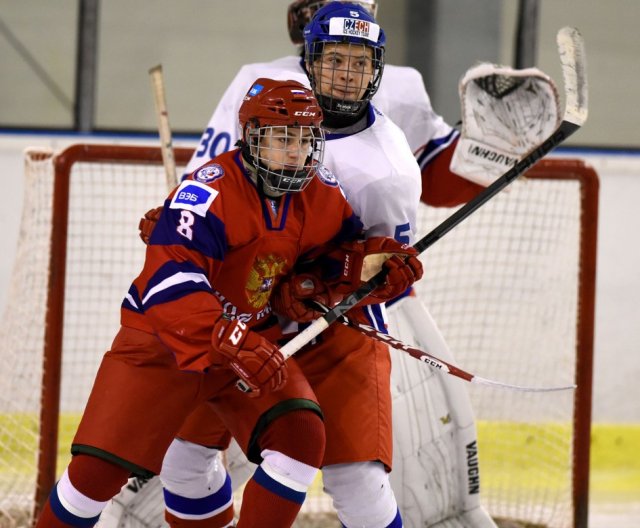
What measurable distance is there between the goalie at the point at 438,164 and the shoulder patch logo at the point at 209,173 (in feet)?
1.59

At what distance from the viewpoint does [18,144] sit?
13.9ft

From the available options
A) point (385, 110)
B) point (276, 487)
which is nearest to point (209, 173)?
point (276, 487)

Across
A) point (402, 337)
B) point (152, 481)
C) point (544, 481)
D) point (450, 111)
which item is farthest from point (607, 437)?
point (152, 481)

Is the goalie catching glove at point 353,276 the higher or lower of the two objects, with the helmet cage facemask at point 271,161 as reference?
lower

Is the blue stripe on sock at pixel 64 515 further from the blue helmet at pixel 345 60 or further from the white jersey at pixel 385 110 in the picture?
the blue helmet at pixel 345 60

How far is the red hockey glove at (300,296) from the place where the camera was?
2312 mm

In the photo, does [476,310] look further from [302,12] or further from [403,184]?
[403,184]

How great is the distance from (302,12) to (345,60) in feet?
1.58

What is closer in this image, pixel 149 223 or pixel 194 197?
pixel 194 197

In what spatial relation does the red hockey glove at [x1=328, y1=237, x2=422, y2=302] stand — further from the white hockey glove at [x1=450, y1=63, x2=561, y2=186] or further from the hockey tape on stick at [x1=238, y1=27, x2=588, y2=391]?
the white hockey glove at [x1=450, y1=63, x2=561, y2=186]

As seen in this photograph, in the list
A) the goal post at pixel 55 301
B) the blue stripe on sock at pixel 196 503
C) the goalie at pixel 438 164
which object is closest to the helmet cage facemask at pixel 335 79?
the goalie at pixel 438 164

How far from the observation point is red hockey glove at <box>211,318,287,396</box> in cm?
205

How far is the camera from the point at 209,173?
221cm

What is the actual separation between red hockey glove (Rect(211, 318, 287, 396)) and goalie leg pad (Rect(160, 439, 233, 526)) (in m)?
0.48
